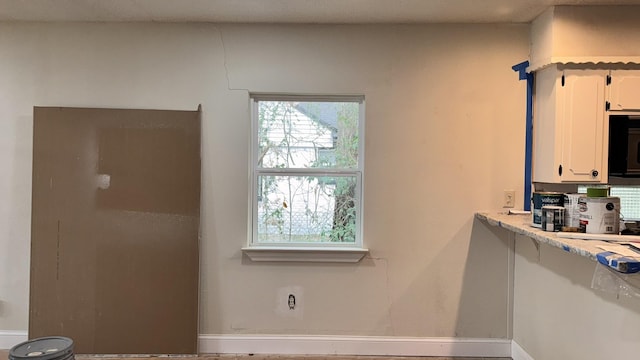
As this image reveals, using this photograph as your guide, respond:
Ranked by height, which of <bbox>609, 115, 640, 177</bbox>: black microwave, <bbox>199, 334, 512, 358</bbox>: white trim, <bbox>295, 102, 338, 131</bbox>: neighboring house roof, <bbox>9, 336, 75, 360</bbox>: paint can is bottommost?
<bbox>199, 334, 512, 358</bbox>: white trim

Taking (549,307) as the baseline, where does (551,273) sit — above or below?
above

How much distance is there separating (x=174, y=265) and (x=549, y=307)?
2401 millimetres

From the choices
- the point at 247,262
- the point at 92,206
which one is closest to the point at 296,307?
the point at 247,262

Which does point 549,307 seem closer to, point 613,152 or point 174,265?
point 613,152

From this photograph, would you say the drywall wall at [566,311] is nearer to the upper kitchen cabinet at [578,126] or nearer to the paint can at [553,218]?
the paint can at [553,218]

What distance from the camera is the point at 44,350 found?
2104 mm

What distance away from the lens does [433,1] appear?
2.58 metres

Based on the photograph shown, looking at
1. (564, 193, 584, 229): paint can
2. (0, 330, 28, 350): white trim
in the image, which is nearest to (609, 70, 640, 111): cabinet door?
(564, 193, 584, 229): paint can

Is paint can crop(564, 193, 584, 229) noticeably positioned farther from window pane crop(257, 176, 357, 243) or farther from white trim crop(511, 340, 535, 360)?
window pane crop(257, 176, 357, 243)

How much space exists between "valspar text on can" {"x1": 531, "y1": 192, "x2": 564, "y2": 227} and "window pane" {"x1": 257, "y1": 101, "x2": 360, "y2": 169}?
120 cm

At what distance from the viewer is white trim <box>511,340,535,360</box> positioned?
9.21 ft

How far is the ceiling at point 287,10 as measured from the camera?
2.61m

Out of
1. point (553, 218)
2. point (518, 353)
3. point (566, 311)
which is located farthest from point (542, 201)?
point (518, 353)

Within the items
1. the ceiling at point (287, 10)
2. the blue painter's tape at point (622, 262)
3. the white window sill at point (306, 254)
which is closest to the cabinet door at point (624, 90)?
the ceiling at point (287, 10)
